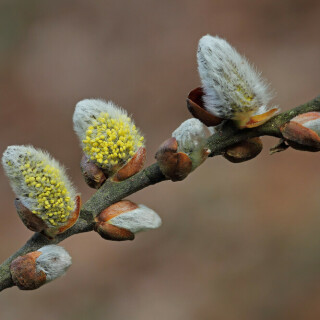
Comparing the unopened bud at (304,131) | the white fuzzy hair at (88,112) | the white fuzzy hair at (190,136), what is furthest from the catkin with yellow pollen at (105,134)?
→ the unopened bud at (304,131)

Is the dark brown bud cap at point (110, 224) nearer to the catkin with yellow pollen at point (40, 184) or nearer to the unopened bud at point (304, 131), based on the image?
the catkin with yellow pollen at point (40, 184)

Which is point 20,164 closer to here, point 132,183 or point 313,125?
point 132,183

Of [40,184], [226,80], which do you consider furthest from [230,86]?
[40,184]

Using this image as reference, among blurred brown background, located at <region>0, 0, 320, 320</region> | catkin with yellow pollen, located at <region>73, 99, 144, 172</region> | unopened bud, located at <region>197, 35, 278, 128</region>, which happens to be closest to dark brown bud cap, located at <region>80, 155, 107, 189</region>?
catkin with yellow pollen, located at <region>73, 99, 144, 172</region>

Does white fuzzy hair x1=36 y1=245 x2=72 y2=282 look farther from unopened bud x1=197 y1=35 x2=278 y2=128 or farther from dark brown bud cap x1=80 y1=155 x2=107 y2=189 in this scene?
unopened bud x1=197 y1=35 x2=278 y2=128

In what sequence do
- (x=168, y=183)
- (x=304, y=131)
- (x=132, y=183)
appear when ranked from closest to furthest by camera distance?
(x=304, y=131) → (x=132, y=183) → (x=168, y=183)

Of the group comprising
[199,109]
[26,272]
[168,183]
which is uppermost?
[199,109]

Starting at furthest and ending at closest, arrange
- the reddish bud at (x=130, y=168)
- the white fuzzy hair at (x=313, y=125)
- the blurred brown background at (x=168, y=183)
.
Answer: the blurred brown background at (x=168, y=183) < the reddish bud at (x=130, y=168) < the white fuzzy hair at (x=313, y=125)
